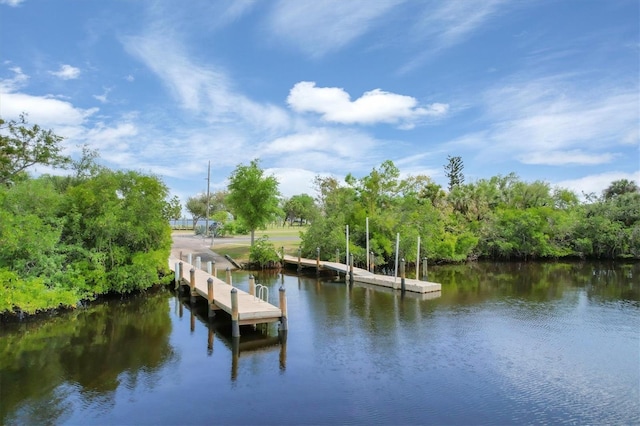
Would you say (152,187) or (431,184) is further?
(431,184)

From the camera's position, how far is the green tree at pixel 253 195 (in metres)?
31.8

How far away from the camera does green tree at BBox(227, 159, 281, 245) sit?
31.8 meters

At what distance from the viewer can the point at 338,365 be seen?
11016 millimetres

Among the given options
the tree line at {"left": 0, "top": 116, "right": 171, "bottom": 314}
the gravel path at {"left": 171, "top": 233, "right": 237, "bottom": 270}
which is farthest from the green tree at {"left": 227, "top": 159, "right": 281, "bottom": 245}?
the tree line at {"left": 0, "top": 116, "right": 171, "bottom": 314}

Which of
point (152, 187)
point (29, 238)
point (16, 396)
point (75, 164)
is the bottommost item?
point (16, 396)

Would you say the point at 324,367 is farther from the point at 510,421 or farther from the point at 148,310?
the point at 148,310

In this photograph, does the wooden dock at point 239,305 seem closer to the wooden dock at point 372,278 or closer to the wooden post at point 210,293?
the wooden post at point 210,293

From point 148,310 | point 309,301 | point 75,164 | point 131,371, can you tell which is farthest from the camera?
point 75,164

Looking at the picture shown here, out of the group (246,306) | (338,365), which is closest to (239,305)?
(246,306)

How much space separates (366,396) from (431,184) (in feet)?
108

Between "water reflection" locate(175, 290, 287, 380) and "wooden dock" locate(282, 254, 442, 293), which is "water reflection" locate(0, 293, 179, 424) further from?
"wooden dock" locate(282, 254, 442, 293)

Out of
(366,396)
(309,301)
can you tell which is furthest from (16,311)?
(366,396)

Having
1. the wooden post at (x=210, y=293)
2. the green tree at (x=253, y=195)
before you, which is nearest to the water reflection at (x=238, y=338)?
the wooden post at (x=210, y=293)

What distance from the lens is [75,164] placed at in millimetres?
26359
